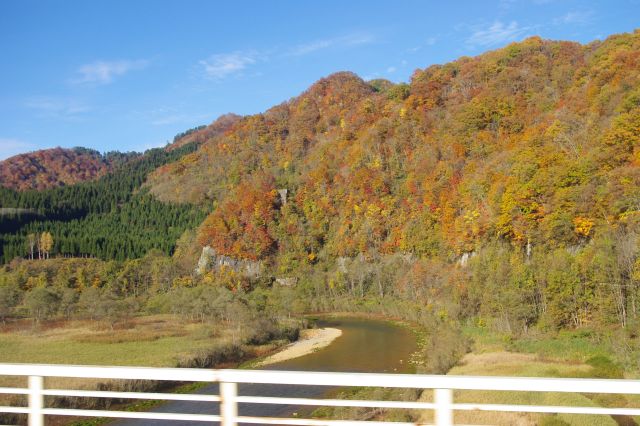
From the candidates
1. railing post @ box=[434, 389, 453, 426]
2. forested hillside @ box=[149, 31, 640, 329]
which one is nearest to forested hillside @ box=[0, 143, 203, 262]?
forested hillside @ box=[149, 31, 640, 329]

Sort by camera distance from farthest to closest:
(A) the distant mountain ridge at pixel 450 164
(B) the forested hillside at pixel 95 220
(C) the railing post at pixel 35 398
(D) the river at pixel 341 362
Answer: (B) the forested hillside at pixel 95 220, (A) the distant mountain ridge at pixel 450 164, (D) the river at pixel 341 362, (C) the railing post at pixel 35 398

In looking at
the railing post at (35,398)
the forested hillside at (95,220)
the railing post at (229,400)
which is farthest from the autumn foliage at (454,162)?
the railing post at (35,398)

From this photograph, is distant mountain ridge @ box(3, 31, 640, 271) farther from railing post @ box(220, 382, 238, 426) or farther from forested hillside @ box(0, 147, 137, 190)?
forested hillside @ box(0, 147, 137, 190)

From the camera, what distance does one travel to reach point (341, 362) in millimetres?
31156

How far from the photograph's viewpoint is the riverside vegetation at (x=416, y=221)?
32500 mm

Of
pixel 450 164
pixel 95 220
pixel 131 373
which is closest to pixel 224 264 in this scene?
pixel 450 164

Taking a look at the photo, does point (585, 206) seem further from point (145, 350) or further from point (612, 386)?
point (612, 386)

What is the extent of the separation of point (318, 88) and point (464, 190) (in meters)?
82.6

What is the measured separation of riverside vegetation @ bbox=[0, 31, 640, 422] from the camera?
3250 centimetres

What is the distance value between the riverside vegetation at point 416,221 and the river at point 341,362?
2.45 metres

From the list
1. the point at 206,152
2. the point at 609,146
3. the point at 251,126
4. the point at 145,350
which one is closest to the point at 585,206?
the point at 609,146

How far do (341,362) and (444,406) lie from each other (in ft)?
95.7

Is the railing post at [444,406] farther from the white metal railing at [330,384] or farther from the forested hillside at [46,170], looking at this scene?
the forested hillside at [46,170]

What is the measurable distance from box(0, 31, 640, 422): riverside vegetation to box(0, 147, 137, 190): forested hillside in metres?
45.5
